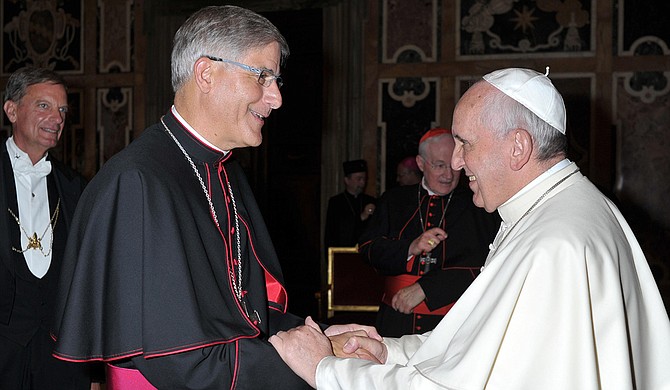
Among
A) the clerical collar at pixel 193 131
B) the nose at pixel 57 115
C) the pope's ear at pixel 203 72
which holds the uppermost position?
the pope's ear at pixel 203 72

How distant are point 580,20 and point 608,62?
525 millimetres

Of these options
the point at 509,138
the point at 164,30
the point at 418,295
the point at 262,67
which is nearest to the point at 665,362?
the point at 509,138

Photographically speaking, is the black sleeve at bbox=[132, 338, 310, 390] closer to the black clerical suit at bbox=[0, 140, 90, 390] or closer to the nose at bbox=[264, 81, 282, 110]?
the nose at bbox=[264, 81, 282, 110]

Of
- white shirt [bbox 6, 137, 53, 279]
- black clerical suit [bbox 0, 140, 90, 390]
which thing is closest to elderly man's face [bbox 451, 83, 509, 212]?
black clerical suit [bbox 0, 140, 90, 390]

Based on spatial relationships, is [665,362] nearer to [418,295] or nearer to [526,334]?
[526,334]

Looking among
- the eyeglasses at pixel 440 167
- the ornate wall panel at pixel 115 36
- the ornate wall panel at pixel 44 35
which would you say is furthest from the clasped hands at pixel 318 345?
the ornate wall panel at pixel 44 35

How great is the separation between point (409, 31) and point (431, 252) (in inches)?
178

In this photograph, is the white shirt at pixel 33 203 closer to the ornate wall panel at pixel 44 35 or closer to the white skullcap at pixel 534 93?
the white skullcap at pixel 534 93

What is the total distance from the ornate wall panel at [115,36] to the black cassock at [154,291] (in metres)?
7.45

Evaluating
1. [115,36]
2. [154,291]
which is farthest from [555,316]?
[115,36]

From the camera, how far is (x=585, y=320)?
75.9 inches

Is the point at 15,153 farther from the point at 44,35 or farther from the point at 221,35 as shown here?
the point at 44,35

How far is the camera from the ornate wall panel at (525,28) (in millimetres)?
7953

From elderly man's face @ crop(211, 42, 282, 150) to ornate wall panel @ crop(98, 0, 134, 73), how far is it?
7379 mm
